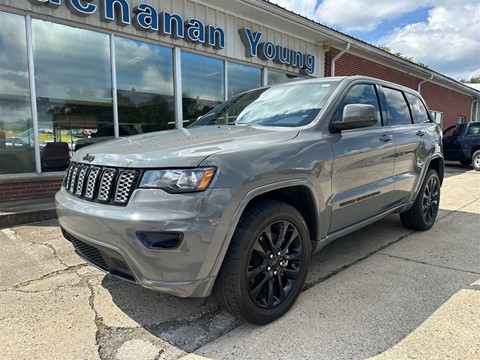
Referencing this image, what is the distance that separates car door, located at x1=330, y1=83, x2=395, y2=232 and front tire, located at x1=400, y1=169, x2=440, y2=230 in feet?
3.04

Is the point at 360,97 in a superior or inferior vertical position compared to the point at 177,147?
superior

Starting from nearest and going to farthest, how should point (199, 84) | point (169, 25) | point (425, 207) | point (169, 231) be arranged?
point (169, 231) → point (425, 207) → point (169, 25) → point (199, 84)

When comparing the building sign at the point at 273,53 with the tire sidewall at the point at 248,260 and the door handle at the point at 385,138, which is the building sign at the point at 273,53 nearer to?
the door handle at the point at 385,138

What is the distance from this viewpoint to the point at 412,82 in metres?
16.7

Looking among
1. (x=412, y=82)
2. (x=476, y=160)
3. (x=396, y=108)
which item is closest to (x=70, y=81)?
(x=396, y=108)

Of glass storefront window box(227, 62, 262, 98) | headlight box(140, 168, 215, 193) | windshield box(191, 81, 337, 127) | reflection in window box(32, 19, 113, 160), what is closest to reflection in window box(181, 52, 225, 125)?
glass storefront window box(227, 62, 262, 98)

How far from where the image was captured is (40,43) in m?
6.39

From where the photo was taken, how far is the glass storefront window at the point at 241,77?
949cm

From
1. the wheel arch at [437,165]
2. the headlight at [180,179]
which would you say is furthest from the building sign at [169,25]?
the wheel arch at [437,165]

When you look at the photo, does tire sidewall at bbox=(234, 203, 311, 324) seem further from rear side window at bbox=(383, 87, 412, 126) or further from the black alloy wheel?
rear side window at bbox=(383, 87, 412, 126)

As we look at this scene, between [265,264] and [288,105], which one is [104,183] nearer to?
[265,264]

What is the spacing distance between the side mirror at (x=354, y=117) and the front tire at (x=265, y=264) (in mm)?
859

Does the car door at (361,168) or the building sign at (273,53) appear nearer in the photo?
the car door at (361,168)

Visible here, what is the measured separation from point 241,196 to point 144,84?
20.6ft
